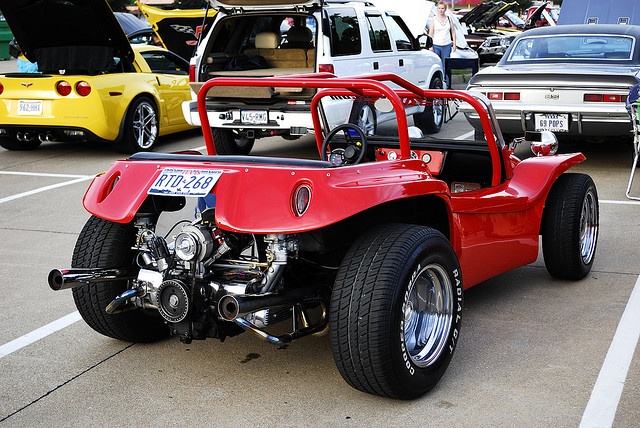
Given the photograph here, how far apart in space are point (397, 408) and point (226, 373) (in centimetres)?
88

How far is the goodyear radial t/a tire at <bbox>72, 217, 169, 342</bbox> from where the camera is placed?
166 inches

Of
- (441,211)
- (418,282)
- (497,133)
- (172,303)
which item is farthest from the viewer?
(497,133)

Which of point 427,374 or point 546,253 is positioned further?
point 546,253

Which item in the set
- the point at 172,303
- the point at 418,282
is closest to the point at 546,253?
the point at 418,282

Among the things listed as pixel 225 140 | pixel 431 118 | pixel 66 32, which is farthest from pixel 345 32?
pixel 431 118

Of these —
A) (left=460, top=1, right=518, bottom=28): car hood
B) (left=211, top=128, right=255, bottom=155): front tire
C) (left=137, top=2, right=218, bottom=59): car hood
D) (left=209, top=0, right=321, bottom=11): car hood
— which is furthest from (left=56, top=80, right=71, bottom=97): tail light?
(left=460, top=1, right=518, bottom=28): car hood

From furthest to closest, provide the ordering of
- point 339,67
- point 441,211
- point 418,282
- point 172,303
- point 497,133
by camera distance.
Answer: point 339,67, point 497,133, point 441,211, point 418,282, point 172,303

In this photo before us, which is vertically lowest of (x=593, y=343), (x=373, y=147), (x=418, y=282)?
(x=593, y=343)

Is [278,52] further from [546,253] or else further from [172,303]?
[172,303]

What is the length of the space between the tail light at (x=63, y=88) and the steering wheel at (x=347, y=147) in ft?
20.3

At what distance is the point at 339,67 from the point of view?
981 centimetres

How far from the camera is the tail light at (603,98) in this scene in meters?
8.65

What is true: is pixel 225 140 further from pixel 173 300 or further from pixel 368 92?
pixel 173 300

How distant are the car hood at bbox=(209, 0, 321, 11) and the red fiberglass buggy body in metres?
4.93
